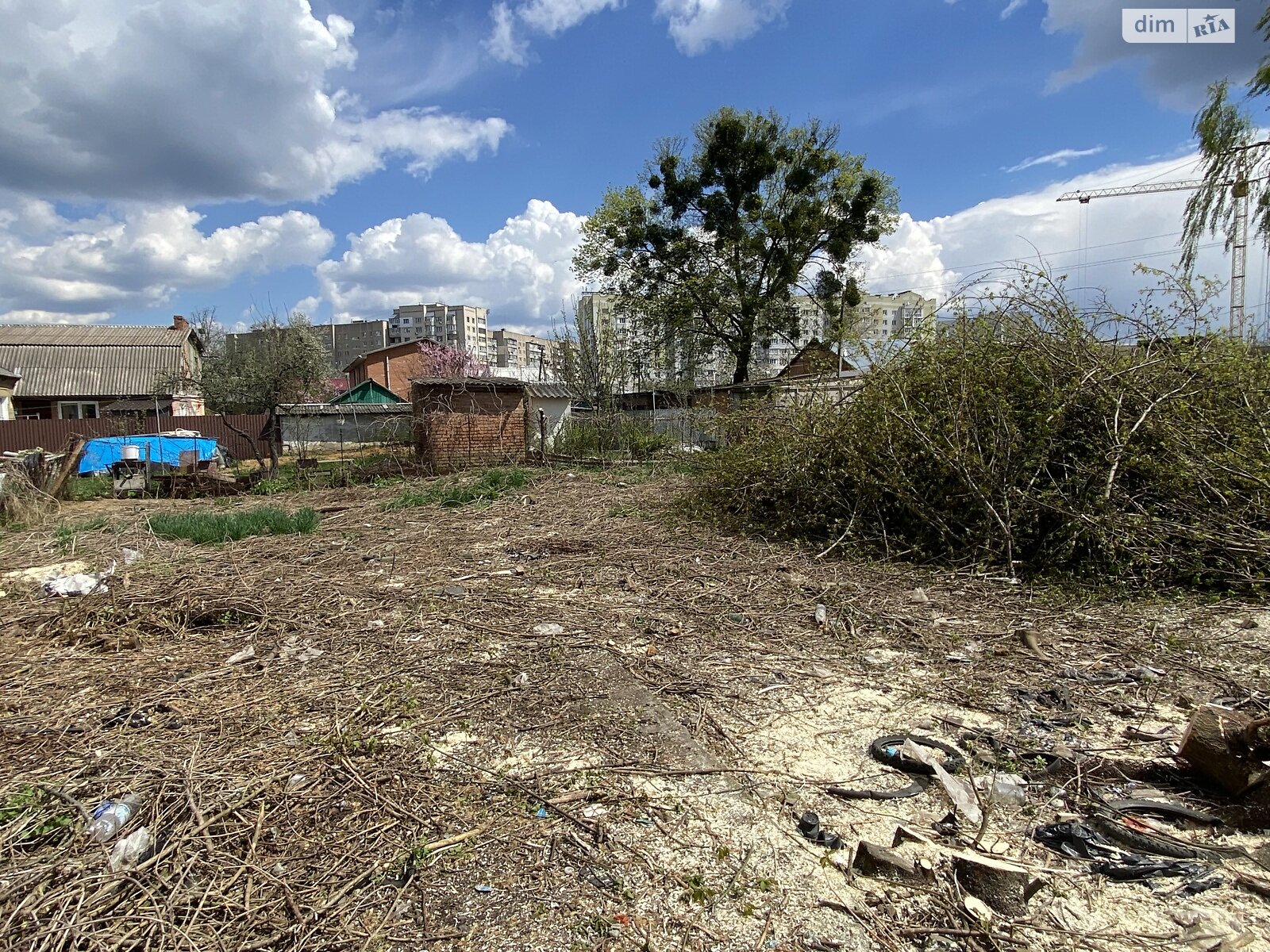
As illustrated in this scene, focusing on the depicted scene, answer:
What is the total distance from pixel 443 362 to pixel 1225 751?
38.6 m

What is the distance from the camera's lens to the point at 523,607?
14.9 feet

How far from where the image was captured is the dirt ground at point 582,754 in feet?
5.76

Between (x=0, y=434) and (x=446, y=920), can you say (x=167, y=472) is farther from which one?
(x=446, y=920)

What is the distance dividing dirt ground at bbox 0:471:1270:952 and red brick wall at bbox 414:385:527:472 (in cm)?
854

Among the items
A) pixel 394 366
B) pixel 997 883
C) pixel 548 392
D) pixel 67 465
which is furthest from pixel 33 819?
pixel 394 366

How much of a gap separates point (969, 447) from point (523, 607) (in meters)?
3.77

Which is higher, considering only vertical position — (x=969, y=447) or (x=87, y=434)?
(x=87, y=434)

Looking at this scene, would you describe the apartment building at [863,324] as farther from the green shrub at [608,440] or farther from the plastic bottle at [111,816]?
the plastic bottle at [111,816]

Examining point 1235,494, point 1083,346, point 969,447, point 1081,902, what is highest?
point 1083,346

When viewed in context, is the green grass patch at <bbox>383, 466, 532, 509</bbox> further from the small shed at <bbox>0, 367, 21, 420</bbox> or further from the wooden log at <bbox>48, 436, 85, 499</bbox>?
the small shed at <bbox>0, 367, 21, 420</bbox>

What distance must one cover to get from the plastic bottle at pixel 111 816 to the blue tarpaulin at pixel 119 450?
13923mm

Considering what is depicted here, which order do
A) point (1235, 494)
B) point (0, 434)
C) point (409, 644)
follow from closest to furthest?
point (409, 644), point (1235, 494), point (0, 434)

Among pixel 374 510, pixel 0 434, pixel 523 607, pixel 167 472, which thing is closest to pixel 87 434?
pixel 0 434

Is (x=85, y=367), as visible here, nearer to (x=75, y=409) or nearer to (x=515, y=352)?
(x=75, y=409)
